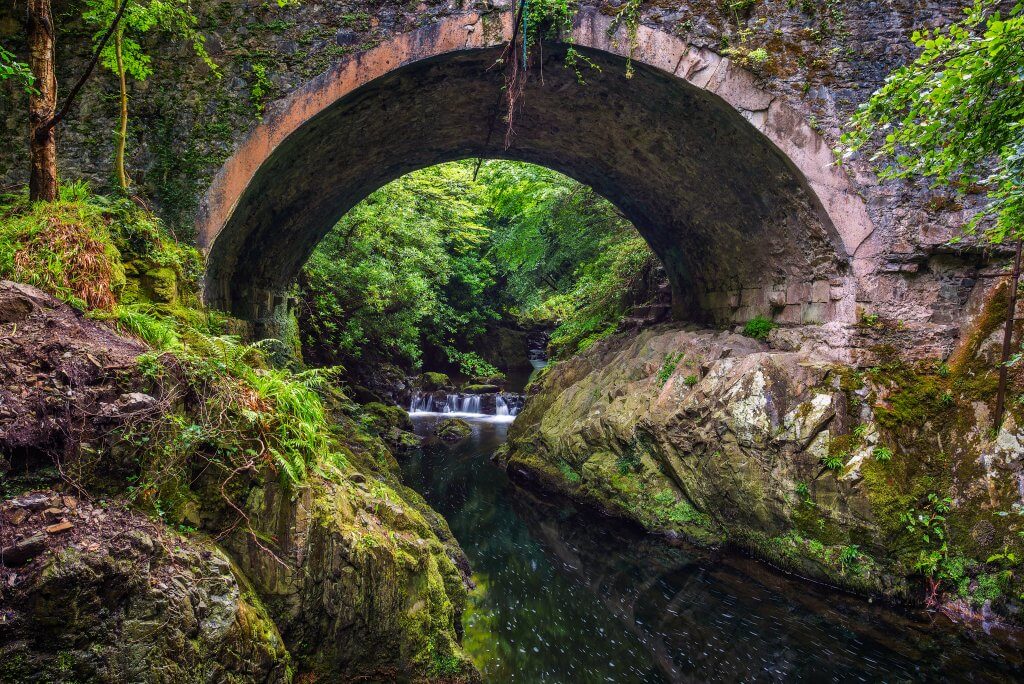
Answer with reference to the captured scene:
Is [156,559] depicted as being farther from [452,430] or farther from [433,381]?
[433,381]

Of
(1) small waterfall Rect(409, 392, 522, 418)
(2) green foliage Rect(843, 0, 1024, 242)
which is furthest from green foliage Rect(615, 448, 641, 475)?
(1) small waterfall Rect(409, 392, 522, 418)

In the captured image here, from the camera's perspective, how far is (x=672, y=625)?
463 centimetres

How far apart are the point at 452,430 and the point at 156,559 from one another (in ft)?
33.8

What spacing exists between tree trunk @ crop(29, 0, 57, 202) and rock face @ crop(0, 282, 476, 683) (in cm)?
176

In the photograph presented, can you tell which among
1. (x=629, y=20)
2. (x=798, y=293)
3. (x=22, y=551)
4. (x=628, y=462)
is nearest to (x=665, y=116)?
(x=629, y=20)

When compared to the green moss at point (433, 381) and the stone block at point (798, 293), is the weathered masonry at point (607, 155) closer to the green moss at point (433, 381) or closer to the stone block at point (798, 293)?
the stone block at point (798, 293)

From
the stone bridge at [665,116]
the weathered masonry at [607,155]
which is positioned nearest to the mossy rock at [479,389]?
the weathered masonry at [607,155]

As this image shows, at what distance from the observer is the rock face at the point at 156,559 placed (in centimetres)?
204

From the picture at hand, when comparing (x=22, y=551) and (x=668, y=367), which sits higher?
(x=668, y=367)

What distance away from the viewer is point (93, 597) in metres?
2.08

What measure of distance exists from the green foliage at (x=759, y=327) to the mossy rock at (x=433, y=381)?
10.7 meters

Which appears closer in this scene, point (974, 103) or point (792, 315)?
point (974, 103)

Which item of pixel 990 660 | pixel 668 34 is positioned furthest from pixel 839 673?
pixel 668 34

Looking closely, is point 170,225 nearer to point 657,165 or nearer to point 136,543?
point 136,543
